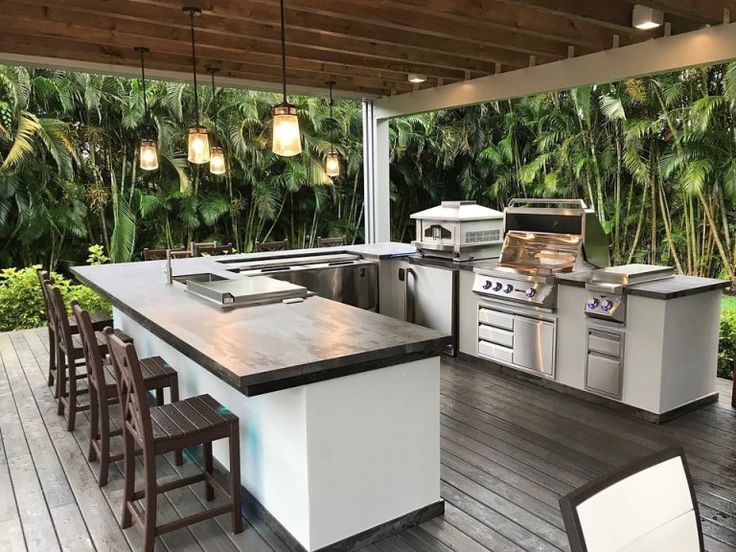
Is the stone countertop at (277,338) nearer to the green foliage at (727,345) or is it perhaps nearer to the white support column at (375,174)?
the green foliage at (727,345)

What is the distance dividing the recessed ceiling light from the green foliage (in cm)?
273

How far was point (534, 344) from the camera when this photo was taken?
446cm

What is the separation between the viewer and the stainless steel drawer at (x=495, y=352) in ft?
15.4

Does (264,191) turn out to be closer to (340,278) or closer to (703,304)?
(340,278)

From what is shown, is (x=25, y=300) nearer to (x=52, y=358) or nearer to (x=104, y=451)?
(x=52, y=358)

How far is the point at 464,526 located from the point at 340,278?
121 inches

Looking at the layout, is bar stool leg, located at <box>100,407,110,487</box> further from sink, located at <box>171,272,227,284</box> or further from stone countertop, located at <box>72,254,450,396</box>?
sink, located at <box>171,272,227,284</box>

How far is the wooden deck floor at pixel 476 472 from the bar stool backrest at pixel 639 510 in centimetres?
128

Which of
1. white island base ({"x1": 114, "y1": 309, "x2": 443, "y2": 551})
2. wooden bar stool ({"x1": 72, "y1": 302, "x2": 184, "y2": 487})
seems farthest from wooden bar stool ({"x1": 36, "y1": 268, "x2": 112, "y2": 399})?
white island base ({"x1": 114, "y1": 309, "x2": 443, "y2": 551})

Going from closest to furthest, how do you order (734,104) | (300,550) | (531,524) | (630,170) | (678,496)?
(678,496) < (300,550) < (531,524) < (734,104) < (630,170)

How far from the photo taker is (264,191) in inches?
333

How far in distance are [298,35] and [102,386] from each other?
9.81 feet

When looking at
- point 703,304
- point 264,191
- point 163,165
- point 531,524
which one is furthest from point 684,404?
point 163,165

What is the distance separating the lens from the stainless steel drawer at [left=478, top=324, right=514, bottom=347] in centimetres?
467
